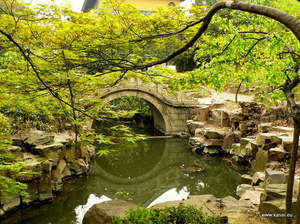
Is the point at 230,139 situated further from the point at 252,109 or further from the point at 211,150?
the point at 252,109

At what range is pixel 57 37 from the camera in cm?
426

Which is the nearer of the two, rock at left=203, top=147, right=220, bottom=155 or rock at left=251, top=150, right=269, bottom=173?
rock at left=251, top=150, right=269, bottom=173

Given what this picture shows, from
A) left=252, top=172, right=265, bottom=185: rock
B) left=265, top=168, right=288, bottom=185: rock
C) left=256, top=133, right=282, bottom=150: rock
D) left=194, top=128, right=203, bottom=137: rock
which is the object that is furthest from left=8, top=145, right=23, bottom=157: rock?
left=194, top=128, right=203, bottom=137: rock

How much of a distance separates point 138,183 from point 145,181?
1.17ft

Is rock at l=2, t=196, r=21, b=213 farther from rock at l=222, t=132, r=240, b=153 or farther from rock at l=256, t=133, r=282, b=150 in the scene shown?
rock at l=222, t=132, r=240, b=153

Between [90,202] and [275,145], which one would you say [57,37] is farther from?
[275,145]

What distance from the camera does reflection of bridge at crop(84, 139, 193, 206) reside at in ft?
32.0

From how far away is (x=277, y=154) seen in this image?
28.2 ft

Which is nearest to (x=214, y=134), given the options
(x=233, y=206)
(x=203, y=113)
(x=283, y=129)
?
(x=203, y=113)

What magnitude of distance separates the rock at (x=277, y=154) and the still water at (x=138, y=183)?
189 centimetres

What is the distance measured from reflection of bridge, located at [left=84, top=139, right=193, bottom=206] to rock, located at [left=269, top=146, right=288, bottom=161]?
364 cm

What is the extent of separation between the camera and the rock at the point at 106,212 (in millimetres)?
4352

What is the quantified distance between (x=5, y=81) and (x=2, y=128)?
4.00m

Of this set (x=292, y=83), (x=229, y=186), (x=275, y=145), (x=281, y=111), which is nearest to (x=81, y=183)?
(x=229, y=186)
